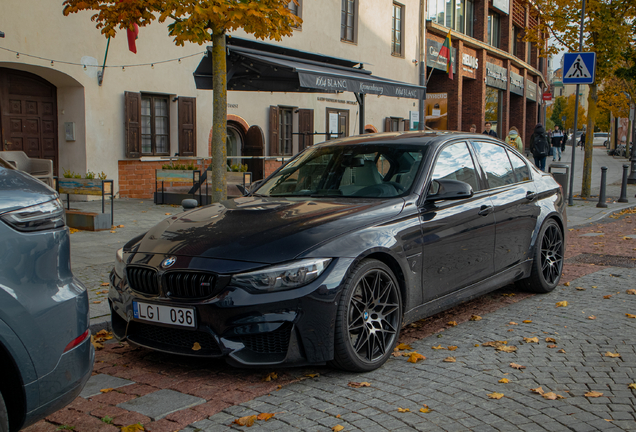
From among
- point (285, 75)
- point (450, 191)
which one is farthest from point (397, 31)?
point (450, 191)

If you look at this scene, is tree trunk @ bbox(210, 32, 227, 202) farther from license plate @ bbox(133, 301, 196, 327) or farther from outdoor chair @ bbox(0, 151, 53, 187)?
outdoor chair @ bbox(0, 151, 53, 187)

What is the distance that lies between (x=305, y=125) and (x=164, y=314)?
18076mm

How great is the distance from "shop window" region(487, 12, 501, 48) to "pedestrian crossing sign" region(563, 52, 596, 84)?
80.8ft

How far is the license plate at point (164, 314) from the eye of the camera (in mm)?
3724

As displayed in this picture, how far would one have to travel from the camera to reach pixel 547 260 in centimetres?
629

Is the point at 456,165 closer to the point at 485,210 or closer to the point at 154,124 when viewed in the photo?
the point at 485,210

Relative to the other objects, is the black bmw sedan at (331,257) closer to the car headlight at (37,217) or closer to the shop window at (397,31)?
the car headlight at (37,217)

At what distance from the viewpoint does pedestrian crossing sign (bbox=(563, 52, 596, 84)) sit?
13.5 m

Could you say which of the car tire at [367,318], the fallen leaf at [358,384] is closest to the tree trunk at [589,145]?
the car tire at [367,318]

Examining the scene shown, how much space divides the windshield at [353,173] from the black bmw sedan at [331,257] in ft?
0.04

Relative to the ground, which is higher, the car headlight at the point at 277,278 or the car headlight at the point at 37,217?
the car headlight at the point at 37,217

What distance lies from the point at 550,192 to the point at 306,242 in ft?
12.1

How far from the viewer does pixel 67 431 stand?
3.24 m

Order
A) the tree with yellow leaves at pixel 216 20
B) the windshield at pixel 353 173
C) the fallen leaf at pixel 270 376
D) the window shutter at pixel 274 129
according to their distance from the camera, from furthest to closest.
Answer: the window shutter at pixel 274 129 → the tree with yellow leaves at pixel 216 20 → the windshield at pixel 353 173 → the fallen leaf at pixel 270 376
